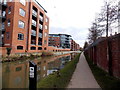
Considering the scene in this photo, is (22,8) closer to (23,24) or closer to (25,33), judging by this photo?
(23,24)

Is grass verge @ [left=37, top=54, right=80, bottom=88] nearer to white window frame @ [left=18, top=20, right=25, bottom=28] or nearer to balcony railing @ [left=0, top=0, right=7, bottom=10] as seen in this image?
white window frame @ [left=18, top=20, right=25, bottom=28]

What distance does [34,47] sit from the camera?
34656 mm

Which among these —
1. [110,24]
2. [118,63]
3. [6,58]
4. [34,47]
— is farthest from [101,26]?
[34,47]

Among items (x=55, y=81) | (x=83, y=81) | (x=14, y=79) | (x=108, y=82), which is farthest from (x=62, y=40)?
(x=108, y=82)

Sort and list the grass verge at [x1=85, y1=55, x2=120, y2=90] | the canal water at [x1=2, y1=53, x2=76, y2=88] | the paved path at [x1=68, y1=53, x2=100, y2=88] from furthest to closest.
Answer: the canal water at [x1=2, y1=53, x2=76, y2=88]
the paved path at [x1=68, y1=53, x2=100, y2=88]
the grass verge at [x1=85, y1=55, x2=120, y2=90]

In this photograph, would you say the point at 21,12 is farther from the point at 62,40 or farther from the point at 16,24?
the point at 62,40

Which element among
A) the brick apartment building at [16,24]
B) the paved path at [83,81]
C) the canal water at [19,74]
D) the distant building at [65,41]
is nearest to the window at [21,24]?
the brick apartment building at [16,24]

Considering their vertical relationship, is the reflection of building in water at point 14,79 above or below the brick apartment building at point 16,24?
below

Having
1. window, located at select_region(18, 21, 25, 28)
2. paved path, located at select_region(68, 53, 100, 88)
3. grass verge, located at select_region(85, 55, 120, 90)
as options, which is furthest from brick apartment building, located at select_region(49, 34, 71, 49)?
grass verge, located at select_region(85, 55, 120, 90)

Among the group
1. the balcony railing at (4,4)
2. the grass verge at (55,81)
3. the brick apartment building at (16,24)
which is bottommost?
the grass verge at (55,81)

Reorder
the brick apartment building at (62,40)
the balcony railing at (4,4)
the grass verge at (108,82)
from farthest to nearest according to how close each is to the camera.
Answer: the brick apartment building at (62,40) < the balcony railing at (4,4) < the grass verge at (108,82)

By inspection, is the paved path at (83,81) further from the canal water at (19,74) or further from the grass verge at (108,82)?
the canal water at (19,74)

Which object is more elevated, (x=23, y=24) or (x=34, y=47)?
(x=23, y=24)

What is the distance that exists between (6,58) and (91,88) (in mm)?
16507
